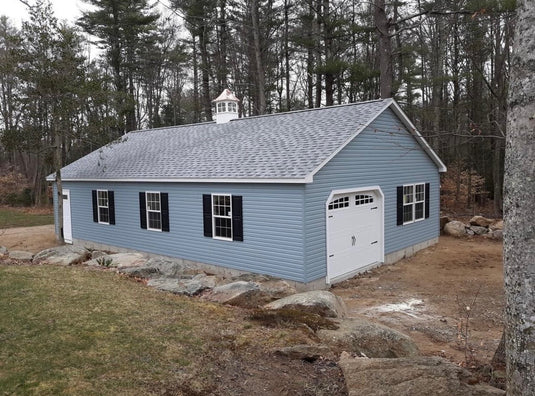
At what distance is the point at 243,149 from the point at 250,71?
15756 millimetres

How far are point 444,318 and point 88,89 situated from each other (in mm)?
14058

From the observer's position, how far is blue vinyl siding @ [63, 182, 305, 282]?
408 inches

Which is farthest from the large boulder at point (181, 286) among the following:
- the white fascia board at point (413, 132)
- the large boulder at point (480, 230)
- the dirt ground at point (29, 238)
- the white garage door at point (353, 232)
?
the large boulder at point (480, 230)

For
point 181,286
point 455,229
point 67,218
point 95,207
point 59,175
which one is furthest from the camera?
point 67,218

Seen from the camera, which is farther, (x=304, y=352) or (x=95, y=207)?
(x=95, y=207)

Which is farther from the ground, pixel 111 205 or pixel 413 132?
pixel 413 132

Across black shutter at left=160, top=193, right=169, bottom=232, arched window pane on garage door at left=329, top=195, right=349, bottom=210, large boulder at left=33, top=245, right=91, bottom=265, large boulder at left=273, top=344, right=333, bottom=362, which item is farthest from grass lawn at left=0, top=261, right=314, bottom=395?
black shutter at left=160, top=193, right=169, bottom=232

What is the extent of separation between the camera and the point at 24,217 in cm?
2616

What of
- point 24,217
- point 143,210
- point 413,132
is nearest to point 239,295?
point 143,210

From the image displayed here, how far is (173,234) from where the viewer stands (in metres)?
13.4

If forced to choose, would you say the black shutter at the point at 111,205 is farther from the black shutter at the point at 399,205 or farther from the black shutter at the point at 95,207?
the black shutter at the point at 399,205

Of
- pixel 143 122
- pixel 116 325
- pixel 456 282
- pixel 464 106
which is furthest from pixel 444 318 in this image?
pixel 143 122

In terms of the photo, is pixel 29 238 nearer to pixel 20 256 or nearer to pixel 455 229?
pixel 20 256

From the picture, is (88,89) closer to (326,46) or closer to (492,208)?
(326,46)
